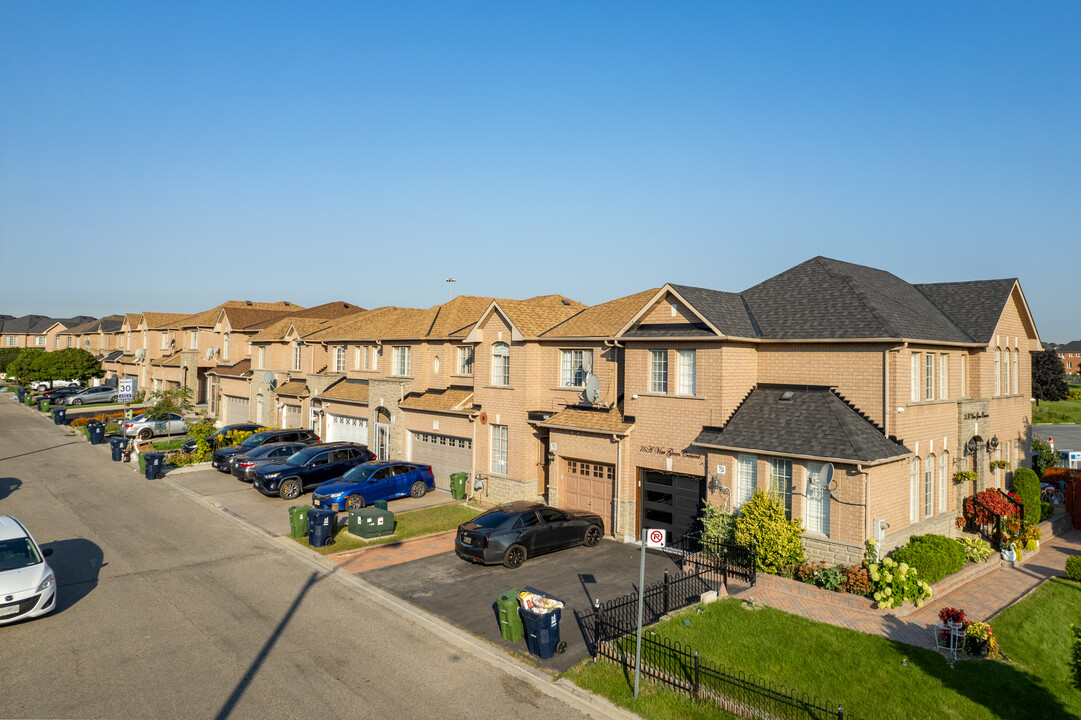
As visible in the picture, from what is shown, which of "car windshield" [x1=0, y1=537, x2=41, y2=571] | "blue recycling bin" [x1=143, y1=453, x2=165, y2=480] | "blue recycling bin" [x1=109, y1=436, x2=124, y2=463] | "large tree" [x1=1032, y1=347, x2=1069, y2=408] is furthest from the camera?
"large tree" [x1=1032, y1=347, x2=1069, y2=408]

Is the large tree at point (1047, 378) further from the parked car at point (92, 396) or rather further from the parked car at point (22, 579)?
the parked car at point (92, 396)

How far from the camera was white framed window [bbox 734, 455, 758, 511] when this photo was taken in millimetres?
17266

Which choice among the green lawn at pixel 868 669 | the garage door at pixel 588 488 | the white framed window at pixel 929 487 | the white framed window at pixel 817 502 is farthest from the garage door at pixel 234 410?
the white framed window at pixel 929 487

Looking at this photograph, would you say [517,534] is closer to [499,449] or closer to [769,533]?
[769,533]

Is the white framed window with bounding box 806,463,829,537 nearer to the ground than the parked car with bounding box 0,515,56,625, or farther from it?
farther from it

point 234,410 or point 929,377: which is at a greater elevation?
point 929,377

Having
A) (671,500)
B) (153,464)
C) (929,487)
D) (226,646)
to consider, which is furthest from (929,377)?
(153,464)

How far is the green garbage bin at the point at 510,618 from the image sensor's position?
12.5 m

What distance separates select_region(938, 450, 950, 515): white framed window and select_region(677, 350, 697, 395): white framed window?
25.5 feet

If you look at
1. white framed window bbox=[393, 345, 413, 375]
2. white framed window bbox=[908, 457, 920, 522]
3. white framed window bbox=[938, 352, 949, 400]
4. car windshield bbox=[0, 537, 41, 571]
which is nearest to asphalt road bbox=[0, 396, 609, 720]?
car windshield bbox=[0, 537, 41, 571]

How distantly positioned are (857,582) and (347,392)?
84.8 ft

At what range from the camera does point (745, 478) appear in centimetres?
1744

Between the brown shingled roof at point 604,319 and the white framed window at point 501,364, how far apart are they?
185cm

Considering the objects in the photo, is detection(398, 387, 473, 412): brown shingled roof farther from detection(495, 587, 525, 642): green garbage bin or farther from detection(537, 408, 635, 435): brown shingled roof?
detection(495, 587, 525, 642): green garbage bin
